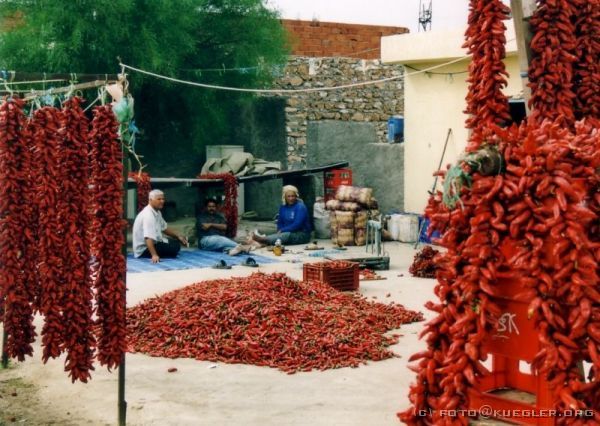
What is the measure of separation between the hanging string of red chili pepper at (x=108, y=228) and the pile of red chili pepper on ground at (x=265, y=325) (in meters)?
1.76

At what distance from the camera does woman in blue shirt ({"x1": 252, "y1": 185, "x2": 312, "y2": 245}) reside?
50.3 feet

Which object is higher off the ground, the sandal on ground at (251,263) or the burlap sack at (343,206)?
the burlap sack at (343,206)

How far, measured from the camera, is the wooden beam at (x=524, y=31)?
197 inches

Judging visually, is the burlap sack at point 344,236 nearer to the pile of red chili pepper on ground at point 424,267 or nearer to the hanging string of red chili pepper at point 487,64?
the pile of red chili pepper on ground at point 424,267

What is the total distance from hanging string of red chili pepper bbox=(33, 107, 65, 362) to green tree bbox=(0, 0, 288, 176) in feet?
34.2

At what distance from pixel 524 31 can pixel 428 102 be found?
36.7 ft

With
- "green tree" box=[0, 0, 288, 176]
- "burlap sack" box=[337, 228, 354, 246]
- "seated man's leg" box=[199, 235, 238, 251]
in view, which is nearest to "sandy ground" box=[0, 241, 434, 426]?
"seated man's leg" box=[199, 235, 238, 251]

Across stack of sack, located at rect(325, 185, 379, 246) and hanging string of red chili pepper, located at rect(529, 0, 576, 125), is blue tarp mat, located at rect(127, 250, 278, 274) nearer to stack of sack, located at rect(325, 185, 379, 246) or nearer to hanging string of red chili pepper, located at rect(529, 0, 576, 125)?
stack of sack, located at rect(325, 185, 379, 246)

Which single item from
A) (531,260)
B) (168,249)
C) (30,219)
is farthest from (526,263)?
(168,249)

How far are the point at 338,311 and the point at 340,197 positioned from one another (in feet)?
23.4

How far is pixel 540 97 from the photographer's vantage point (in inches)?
193

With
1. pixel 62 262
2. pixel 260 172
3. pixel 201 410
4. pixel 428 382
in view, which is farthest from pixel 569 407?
pixel 260 172

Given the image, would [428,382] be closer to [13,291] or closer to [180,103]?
[13,291]

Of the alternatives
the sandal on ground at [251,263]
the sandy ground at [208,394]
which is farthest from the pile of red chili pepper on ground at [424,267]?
the sandy ground at [208,394]
